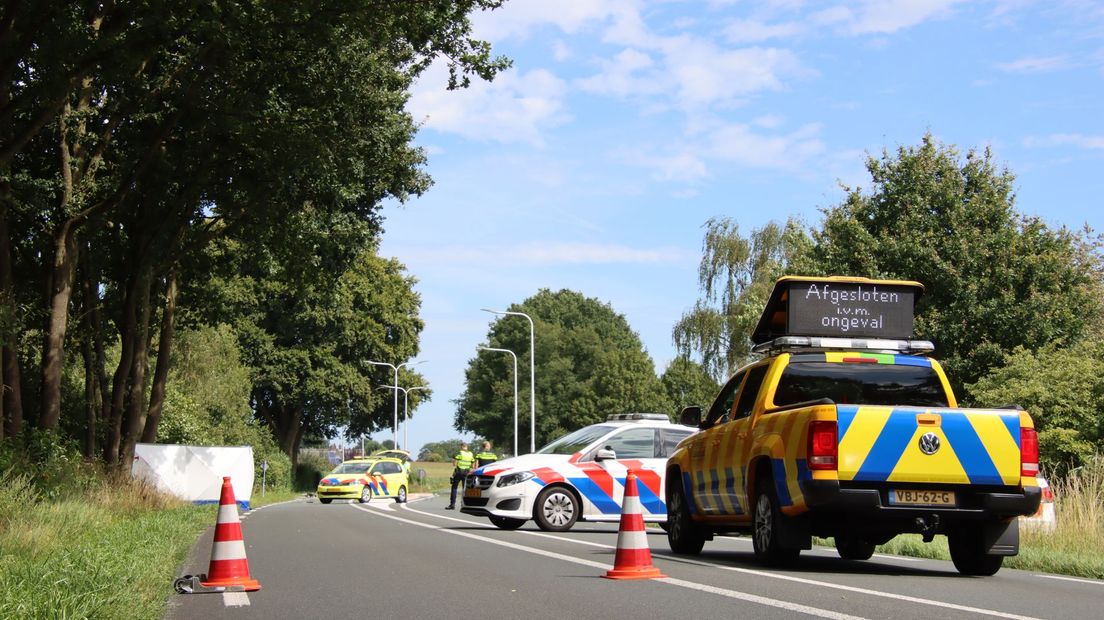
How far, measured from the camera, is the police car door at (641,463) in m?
19.7

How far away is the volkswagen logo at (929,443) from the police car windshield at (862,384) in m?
1.28

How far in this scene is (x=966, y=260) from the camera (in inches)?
1435

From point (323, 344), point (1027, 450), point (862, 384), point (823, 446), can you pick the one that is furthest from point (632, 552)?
point (323, 344)

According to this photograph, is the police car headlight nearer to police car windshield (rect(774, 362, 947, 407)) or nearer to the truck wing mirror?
the truck wing mirror

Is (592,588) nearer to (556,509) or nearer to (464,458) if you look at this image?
(556,509)

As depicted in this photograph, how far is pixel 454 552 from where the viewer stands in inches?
560

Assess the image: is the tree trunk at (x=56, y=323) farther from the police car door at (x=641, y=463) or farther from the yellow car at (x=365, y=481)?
the yellow car at (x=365, y=481)

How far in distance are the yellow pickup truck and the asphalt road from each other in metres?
0.41

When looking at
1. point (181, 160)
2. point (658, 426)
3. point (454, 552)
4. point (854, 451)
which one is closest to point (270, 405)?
point (181, 160)

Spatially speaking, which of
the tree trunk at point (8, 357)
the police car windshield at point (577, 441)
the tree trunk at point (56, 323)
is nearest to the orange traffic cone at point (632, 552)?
the police car windshield at point (577, 441)

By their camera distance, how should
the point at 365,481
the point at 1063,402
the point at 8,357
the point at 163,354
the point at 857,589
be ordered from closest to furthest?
the point at 857,589, the point at 8,357, the point at 1063,402, the point at 163,354, the point at 365,481

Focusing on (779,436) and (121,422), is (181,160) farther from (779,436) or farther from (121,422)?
(779,436)

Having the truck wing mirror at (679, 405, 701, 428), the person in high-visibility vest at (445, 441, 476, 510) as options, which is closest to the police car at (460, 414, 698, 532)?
the truck wing mirror at (679, 405, 701, 428)

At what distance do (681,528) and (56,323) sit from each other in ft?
43.3
